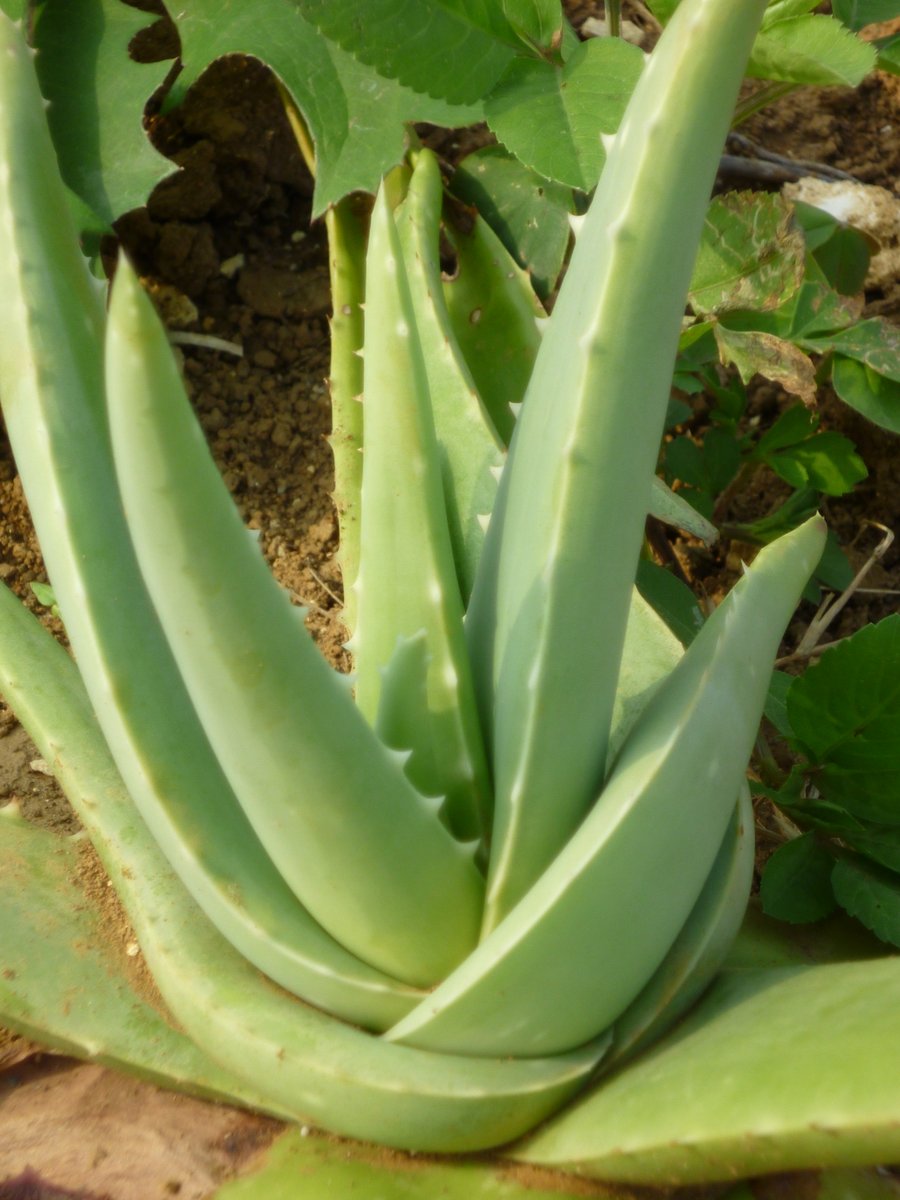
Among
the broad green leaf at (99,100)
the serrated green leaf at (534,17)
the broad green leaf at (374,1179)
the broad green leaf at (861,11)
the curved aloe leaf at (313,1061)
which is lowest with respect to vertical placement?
the broad green leaf at (374,1179)

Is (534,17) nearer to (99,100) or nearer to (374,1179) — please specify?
(99,100)

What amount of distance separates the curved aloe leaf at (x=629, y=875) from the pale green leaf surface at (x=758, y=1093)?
0.18ft

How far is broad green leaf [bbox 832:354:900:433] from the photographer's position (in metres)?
1.26

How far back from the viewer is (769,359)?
1.16 m

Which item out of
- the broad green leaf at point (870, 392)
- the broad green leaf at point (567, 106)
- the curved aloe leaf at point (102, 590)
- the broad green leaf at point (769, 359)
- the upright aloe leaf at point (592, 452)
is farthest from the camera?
the broad green leaf at point (870, 392)

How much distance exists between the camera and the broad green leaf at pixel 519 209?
127 centimetres

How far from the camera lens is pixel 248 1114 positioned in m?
0.78

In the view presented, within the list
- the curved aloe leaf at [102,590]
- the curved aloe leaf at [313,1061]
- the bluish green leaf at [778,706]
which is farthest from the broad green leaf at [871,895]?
the curved aloe leaf at [102,590]

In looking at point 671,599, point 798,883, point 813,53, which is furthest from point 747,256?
point 798,883

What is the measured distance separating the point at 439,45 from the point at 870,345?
0.55m

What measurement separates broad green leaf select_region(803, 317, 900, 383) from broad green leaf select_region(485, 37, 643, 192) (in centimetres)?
35

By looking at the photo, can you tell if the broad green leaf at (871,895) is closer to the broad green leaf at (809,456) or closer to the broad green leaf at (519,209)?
the broad green leaf at (809,456)

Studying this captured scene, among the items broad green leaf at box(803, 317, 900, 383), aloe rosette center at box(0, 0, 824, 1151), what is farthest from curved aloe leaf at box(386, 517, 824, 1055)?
broad green leaf at box(803, 317, 900, 383)

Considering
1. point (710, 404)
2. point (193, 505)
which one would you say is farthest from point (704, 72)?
point (710, 404)
